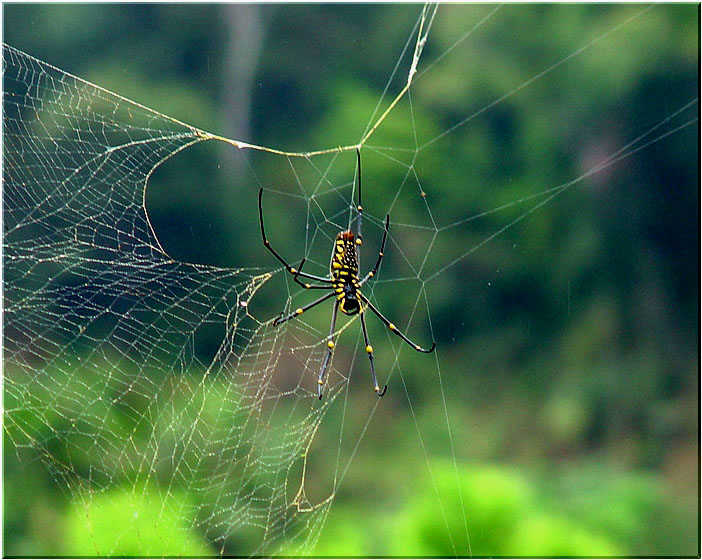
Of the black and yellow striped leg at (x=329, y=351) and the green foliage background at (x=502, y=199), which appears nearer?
the black and yellow striped leg at (x=329, y=351)

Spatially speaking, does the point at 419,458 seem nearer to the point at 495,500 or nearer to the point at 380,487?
the point at 380,487

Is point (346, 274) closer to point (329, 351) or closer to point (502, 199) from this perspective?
point (329, 351)

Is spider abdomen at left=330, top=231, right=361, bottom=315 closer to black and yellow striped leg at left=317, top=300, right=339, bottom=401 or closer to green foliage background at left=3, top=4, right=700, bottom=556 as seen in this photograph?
black and yellow striped leg at left=317, top=300, right=339, bottom=401

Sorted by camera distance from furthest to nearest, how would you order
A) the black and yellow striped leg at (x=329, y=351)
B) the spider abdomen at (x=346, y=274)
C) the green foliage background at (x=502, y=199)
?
1. the green foliage background at (x=502, y=199)
2. the black and yellow striped leg at (x=329, y=351)
3. the spider abdomen at (x=346, y=274)

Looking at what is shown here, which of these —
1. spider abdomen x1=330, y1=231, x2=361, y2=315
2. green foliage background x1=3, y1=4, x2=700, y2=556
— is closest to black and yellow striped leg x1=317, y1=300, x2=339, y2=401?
spider abdomen x1=330, y1=231, x2=361, y2=315

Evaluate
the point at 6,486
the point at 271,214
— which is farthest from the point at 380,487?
the point at 6,486

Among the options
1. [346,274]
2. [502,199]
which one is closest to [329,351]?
[346,274]

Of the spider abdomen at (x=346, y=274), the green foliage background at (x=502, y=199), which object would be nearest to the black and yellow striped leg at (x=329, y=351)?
the spider abdomen at (x=346, y=274)

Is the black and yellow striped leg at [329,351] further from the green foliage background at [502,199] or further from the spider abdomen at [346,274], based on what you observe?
the green foliage background at [502,199]
